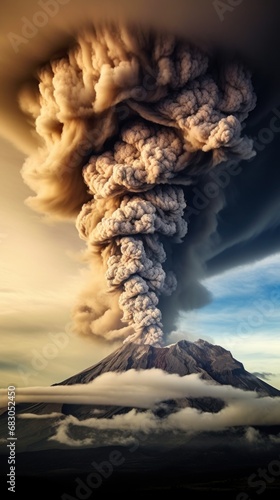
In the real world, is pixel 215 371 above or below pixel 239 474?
above

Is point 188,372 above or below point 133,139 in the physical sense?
below

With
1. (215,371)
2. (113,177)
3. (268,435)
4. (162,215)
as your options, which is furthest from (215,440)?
(113,177)

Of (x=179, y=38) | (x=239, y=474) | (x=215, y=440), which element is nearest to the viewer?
(x=179, y=38)

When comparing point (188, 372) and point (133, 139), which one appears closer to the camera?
point (133, 139)

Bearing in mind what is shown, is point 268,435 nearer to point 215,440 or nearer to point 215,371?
point 215,440

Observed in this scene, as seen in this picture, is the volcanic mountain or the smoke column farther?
the volcanic mountain
